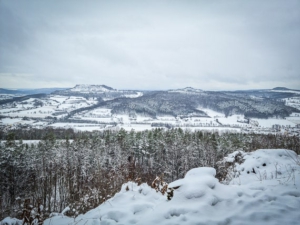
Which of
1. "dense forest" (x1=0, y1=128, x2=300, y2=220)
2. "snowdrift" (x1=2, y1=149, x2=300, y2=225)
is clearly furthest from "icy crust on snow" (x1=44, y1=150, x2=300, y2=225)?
"dense forest" (x1=0, y1=128, x2=300, y2=220)

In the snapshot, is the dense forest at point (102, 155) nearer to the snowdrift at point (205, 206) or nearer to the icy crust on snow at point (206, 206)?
the snowdrift at point (205, 206)

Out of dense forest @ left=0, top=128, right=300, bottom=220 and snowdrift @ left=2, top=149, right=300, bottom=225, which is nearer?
snowdrift @ left=2, top=149, right=300, bottom=225

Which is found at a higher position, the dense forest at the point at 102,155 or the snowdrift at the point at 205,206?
the snowdrift at the point at 205,206

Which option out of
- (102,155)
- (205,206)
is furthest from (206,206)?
(102,155)

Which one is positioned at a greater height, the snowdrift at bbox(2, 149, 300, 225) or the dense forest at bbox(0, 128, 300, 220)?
the snowdrift at bbox(2, 149, 300, 225)

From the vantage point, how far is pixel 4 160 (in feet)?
83.6

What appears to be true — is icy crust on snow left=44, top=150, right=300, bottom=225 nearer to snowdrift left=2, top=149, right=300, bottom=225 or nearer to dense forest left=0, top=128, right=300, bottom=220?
snowdrift left=2, top=149, right=300, bottom=225

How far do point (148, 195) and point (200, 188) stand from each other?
174cm

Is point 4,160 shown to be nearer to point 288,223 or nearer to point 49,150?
point 49,150

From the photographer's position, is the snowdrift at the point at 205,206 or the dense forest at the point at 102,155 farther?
the dense forest at the point at 102,155

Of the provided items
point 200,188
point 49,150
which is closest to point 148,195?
point 200,188

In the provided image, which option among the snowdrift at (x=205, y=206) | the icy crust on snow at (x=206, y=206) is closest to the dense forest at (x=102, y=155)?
the snowdrift at (x=205, y=206)

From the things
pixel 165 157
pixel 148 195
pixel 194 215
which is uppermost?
pixel 194 215

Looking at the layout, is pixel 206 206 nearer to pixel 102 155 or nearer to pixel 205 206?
pixel 205 206
